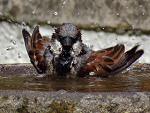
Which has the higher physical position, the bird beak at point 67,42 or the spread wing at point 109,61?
the bird beak at point 67,42

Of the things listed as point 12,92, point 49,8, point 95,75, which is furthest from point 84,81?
point 49,8

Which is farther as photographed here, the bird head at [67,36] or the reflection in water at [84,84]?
the bird head at [67,36]

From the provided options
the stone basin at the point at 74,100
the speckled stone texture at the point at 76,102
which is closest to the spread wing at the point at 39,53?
the stone basin at the point at 74,100

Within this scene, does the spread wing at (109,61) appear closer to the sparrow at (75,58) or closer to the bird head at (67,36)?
the sparrow at (75,58)

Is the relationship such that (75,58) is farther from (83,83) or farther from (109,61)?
(83,83)

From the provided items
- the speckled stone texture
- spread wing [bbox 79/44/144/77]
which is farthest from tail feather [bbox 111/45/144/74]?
the speckled stone texture

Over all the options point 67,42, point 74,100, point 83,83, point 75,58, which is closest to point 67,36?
point 67,42

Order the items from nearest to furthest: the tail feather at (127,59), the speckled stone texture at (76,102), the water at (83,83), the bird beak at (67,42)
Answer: the speckled stone texture at (76,102) → the water at (83,83) → the bird beak at (67,42) → the tail feather at (127,59)
